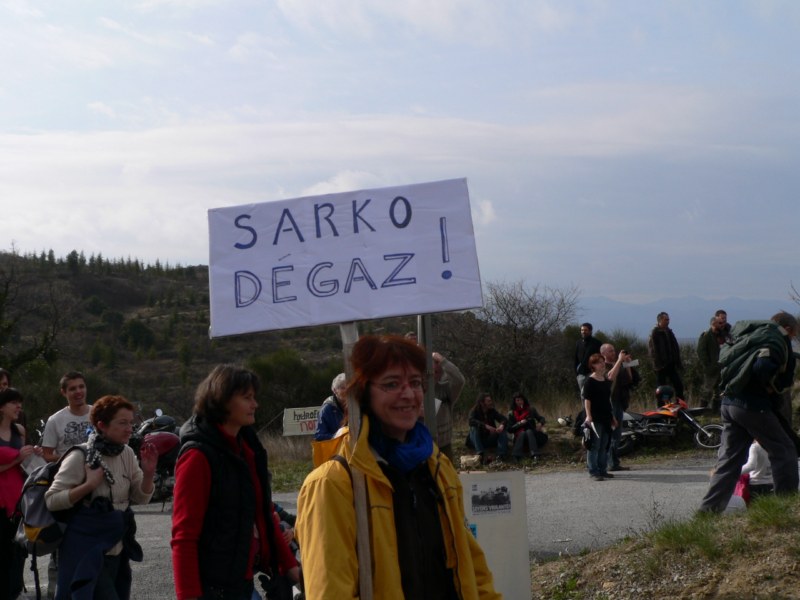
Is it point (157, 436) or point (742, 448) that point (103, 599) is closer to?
point (742, 448)

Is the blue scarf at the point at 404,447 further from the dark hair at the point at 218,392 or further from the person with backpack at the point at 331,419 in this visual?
the person with backpack at the point at 331,419

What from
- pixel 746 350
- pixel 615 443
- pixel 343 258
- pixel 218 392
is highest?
pixel 343 258

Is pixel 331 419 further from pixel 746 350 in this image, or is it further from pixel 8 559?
pixel 746 350

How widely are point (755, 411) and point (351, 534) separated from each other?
18.1 feet

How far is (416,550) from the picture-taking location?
3.55m

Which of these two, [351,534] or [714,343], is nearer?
[351,534]

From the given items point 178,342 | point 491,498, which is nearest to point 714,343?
point 491,498

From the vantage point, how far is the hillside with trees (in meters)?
25.0

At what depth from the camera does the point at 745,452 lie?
828cm

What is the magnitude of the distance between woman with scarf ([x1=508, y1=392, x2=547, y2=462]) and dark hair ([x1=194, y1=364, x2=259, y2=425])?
486 inches

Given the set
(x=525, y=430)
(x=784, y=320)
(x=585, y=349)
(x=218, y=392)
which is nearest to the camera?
(x=218, y=392)

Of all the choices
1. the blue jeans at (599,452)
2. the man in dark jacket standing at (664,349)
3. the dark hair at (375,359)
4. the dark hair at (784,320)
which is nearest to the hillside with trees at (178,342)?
the man in dark jacket standing at (664,349)

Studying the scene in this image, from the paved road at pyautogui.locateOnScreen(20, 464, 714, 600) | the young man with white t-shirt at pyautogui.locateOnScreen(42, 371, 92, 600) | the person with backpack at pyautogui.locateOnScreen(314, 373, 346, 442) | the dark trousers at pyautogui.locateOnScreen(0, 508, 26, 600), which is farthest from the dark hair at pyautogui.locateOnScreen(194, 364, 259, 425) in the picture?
the paved road at pyautogui.locateOnScreen(20, 464, 714, 600)

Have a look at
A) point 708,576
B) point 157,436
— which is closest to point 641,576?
point 708,576
